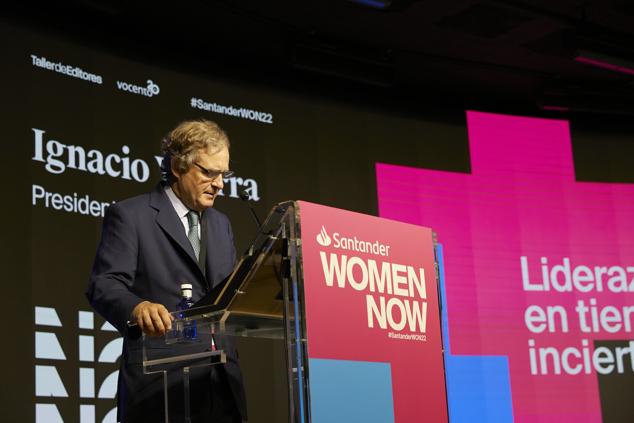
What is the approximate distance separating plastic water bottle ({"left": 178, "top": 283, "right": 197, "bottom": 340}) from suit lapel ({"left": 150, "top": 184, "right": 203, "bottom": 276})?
150mm

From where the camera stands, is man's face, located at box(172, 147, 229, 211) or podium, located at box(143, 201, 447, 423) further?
man's face, located at box(172, 147, 229, 211)

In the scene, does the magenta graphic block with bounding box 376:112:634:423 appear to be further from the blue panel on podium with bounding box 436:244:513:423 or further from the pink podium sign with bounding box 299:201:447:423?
the pink podium sign with bounding box 299:201:447:423

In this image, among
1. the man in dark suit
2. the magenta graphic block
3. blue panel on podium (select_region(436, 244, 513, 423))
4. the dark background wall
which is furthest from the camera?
the magenta graphic block

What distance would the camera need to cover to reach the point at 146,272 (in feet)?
7.61

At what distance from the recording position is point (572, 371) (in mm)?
7156

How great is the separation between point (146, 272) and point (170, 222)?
0.15 metres

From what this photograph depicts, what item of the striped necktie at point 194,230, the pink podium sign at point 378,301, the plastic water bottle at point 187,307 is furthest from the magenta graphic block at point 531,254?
the plastic water bottle at point 187,307

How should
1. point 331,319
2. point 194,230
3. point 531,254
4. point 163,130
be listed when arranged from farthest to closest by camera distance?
point 531,254, point 163,130, point 194,230, point 331,319

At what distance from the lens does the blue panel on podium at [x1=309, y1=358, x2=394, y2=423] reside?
6.29ft

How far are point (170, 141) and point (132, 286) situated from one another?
415 mm

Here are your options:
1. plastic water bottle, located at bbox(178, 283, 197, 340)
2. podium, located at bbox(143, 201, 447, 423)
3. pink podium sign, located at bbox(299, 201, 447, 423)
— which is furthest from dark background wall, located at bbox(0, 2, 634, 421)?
pink podium sign, located at bbox(299, 201, 447, 423)

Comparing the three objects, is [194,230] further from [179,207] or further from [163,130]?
[163,130]

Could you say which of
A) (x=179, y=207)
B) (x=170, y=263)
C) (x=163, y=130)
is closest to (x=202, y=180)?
(x=179, y=207)

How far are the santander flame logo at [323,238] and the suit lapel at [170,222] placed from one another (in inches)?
18.4
